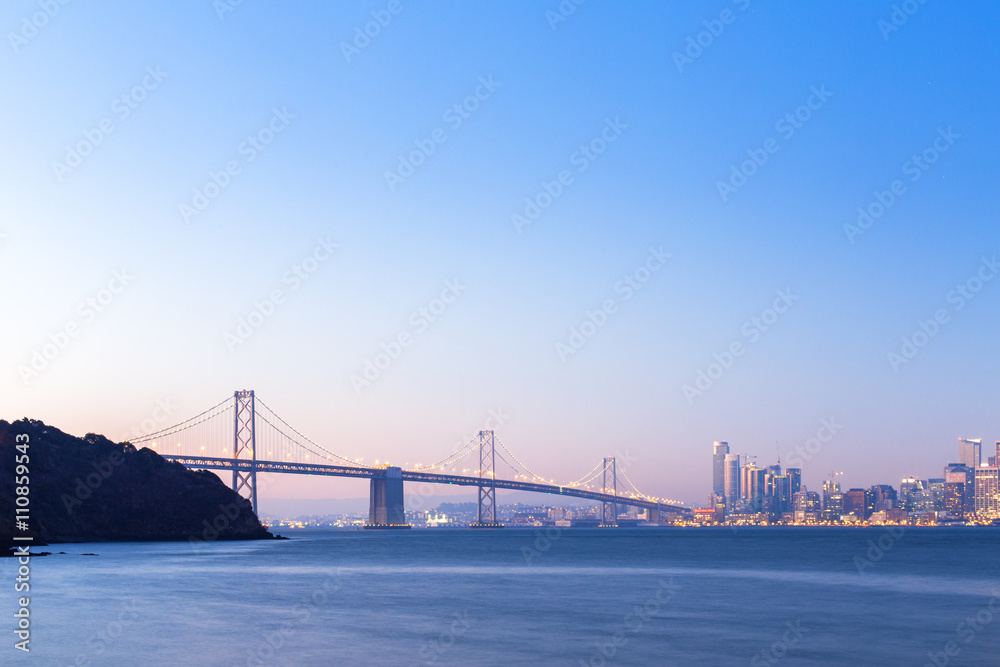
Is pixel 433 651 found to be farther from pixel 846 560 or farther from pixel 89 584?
pixel 846 560

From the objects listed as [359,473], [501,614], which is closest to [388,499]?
[359,473]

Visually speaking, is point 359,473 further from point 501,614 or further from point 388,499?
point 501,614

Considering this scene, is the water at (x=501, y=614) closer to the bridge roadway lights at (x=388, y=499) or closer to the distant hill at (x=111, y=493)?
the distant hill at (x=111, y=493)

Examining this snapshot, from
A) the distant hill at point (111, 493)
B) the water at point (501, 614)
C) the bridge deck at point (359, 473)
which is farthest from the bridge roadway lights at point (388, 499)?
the water at point (501, 614)

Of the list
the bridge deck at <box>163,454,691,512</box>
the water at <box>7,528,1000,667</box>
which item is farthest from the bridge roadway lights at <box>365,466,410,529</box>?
the water at <box>7,528,1000,667</box>

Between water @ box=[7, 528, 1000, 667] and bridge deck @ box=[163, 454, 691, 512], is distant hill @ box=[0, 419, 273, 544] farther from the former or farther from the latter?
water @ box=[7, 528, 1000, 667]

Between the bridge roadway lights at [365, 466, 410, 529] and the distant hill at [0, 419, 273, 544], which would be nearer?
the distant hill at [0, 419, 273, 544]
